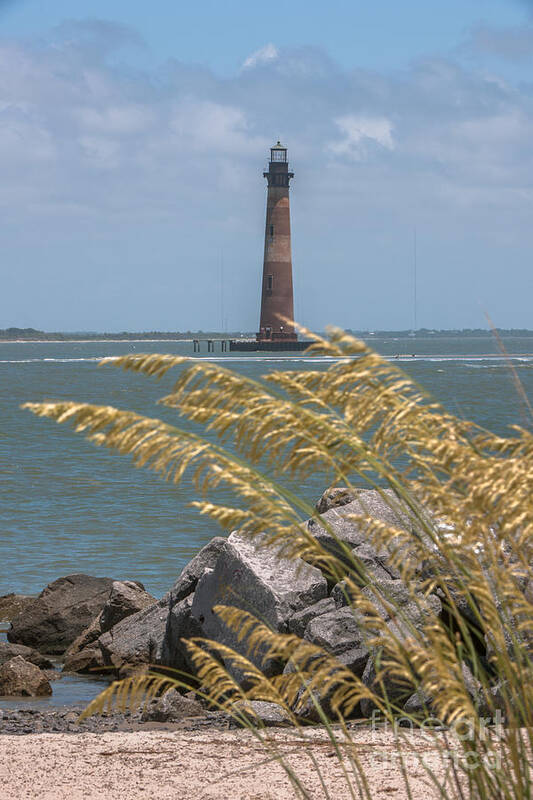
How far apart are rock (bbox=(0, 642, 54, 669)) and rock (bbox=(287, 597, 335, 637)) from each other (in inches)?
149

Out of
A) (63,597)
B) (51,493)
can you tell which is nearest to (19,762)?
(63,597)

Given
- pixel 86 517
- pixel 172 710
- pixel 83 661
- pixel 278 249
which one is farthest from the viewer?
pixel 278 249

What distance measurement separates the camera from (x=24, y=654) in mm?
11289

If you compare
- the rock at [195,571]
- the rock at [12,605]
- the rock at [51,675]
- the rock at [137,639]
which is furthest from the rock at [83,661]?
the rock at [12,605]

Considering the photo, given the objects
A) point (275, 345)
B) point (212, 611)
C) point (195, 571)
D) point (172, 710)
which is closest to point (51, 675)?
point (195, 571)

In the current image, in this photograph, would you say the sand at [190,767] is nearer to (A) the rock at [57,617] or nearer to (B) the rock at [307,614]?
(B) the rock at [307,614]

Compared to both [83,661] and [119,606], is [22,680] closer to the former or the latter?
[83,661]

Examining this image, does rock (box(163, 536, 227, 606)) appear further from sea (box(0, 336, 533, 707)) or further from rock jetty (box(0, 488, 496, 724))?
sea (box(0, 336, 533, 707))

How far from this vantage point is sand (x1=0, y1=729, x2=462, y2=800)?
17.7 feet

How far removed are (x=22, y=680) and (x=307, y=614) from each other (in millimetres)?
3213

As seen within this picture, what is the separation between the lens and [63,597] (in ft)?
42.3

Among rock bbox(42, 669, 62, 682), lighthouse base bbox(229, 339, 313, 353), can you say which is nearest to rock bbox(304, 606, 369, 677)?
rock bbox(42, 669, 62, 682)

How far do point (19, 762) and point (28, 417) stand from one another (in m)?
44.5

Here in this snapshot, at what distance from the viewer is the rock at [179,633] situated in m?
9.53
